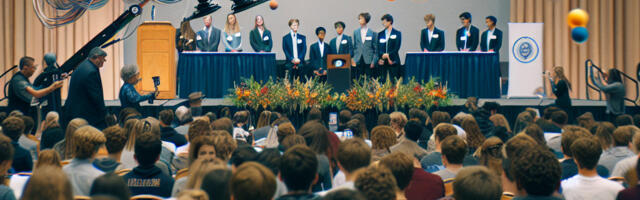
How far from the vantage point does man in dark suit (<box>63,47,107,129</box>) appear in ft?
20.2

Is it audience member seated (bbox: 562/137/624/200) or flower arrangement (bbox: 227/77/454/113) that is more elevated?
flower arrangement (bbox: 227/77/454/113)

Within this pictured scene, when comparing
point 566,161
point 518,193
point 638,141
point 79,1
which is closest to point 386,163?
point 518,193

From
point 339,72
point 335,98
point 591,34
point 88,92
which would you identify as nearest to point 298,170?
point 88,92

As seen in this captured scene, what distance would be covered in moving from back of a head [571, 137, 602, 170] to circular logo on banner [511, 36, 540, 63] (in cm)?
833

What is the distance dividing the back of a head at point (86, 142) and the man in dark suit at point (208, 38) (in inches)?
324

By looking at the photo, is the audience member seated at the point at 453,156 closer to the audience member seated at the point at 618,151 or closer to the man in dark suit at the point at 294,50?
the audience member seated at the point at 618,151

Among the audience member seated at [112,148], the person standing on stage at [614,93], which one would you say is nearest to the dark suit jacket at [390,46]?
the person standing on stage at [614,93]

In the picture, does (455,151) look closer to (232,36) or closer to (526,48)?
(526,48)

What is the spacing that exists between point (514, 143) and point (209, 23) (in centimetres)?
866

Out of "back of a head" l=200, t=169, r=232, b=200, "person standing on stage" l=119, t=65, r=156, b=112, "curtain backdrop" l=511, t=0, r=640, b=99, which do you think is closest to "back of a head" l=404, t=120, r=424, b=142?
"back of a head" l=200, t=169, r=232, b=200

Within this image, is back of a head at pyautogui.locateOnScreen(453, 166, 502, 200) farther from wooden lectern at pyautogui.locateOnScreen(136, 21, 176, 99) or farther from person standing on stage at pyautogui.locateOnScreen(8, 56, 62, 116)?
wooden lectern at pyautogui.locateOnScreen(136, 21, 176, 99)

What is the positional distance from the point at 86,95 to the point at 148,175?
3.29 metres

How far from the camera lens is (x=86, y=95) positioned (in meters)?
6.21

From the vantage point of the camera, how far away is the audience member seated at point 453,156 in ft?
11.9
